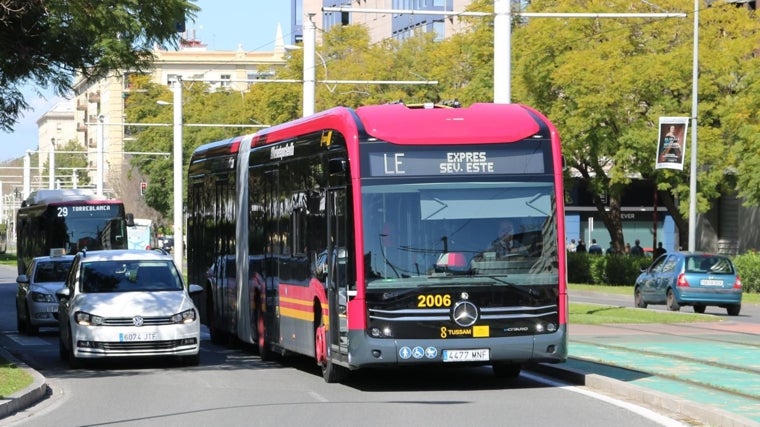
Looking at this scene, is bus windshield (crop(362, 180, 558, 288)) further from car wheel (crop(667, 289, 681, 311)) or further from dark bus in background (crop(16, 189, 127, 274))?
dark bus in background (crop(16, 189, 127, 274))

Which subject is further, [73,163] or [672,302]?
[73,163]

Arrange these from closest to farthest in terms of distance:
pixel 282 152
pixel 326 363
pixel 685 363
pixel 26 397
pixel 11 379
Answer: pixel 26 397 → pixel 11 379 → pixel 326 363 → pixel 685 363 → pixel 282 152

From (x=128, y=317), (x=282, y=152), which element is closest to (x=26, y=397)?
(x=128, y=317)

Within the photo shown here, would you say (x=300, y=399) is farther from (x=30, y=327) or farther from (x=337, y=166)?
(x=30, y=327)

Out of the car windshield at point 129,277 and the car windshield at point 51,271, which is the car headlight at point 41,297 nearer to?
the car windshield at point 51,271

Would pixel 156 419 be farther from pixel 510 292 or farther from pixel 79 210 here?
pixel 79 210

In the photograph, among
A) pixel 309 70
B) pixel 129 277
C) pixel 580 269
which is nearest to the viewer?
pixel 129 277

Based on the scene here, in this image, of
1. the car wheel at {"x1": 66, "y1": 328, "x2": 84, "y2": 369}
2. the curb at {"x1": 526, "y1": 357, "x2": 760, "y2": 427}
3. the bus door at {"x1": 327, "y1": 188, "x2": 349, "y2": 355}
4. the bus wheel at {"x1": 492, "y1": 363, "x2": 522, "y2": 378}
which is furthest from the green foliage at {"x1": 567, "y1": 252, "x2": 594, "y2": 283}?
the bus door at {"x1": 327, "y1": 188, "x2": 349, "y2": 355}

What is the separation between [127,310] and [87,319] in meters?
0.52

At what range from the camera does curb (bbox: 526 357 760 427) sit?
12.7 m

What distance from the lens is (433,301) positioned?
1622 centimetres

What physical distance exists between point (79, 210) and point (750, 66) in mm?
22686

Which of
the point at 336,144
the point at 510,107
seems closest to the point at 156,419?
the point at 336,144

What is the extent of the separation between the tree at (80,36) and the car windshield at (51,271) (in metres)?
9.87
